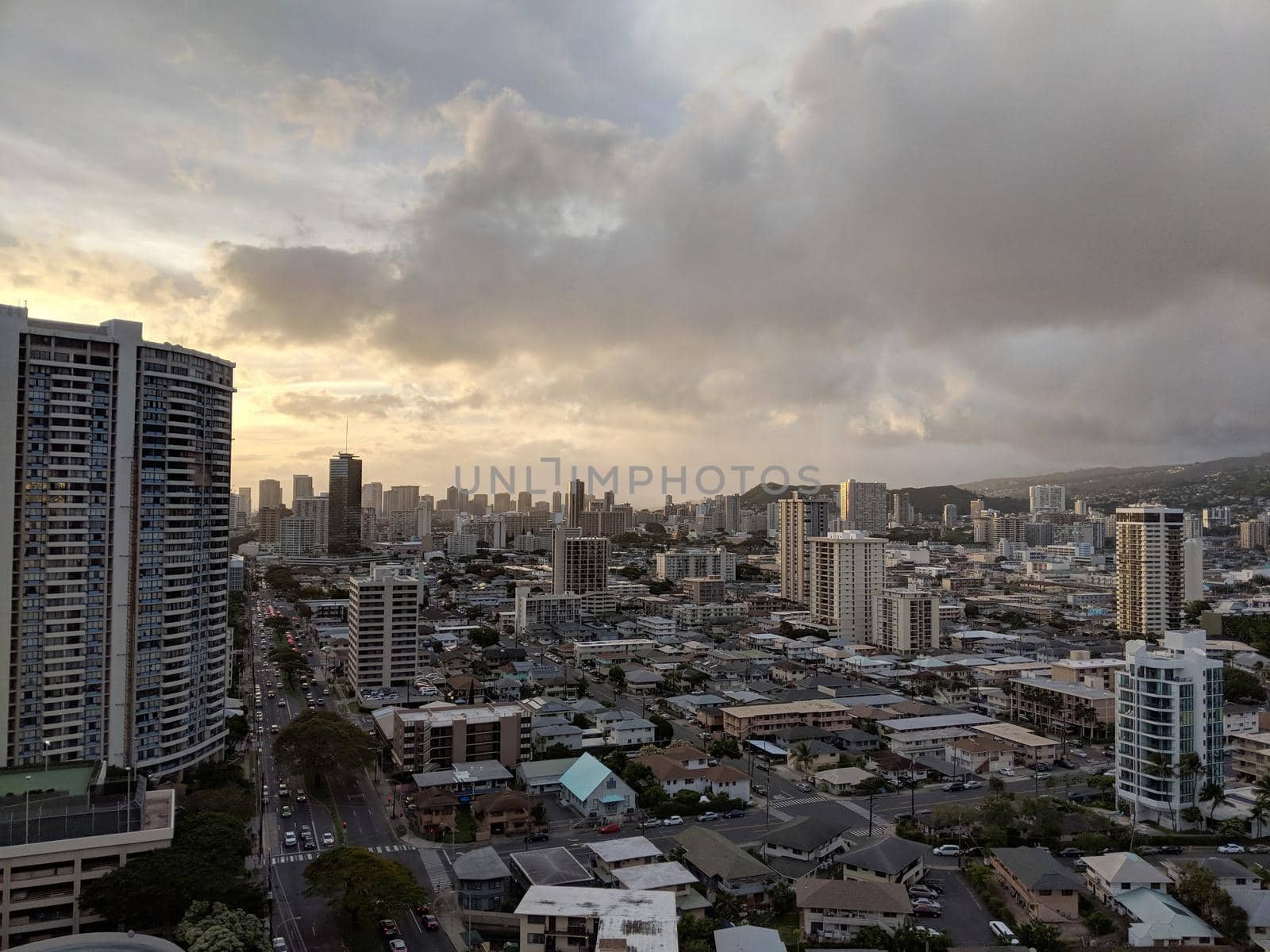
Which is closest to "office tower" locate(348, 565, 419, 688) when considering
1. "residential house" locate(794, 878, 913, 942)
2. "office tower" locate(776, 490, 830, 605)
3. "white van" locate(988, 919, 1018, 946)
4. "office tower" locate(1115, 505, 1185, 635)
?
"residential house" locate(794, 878, 913, 942)

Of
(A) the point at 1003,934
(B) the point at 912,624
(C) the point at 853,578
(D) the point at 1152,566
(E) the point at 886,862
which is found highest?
(D) the point at 1152,566

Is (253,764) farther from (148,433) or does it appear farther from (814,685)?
(814,685)

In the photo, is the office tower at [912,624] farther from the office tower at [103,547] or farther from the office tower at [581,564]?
the office tower at [103,547]

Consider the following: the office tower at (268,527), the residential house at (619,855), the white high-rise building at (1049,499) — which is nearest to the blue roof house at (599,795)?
the residential house at (619,855)

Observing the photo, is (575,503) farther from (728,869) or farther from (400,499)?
(728,869)

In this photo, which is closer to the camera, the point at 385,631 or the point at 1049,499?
the point at 385,631

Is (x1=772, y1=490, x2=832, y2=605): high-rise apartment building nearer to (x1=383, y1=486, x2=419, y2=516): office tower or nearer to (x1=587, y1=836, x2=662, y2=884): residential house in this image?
(x1=587, y1=836, x2=662, y2=884): residential house

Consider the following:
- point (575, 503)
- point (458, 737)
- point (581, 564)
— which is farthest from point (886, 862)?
point (575, 503)
